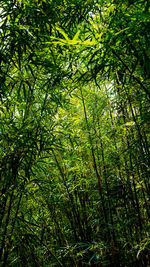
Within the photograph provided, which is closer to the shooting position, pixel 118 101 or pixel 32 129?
pixel 32 129

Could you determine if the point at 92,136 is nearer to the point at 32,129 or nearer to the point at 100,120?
the point at 100,120

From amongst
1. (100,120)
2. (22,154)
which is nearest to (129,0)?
(22,154)

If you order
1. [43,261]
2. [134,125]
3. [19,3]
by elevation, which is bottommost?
[43,261]

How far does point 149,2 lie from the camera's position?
107 centimetres

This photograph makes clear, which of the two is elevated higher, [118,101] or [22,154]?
[118,101]

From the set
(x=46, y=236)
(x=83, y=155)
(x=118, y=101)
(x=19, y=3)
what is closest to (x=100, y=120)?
(x=118, y=101)

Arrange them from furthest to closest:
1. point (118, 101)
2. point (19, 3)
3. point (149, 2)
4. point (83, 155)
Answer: point (83, 155)
point (118, 101)
point (19, 3)
point (149, 2)

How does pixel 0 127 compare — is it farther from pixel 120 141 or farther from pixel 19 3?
pixel 120 141

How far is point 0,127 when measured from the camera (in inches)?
75.5

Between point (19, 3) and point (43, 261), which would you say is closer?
point (19, 3)

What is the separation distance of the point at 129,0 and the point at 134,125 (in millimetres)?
1016

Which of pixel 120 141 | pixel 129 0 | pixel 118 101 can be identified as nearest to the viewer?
pixel 129 0


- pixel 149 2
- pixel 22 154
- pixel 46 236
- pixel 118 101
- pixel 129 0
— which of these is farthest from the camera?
pixel 46 236

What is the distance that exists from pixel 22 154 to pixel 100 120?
137 centimetres
